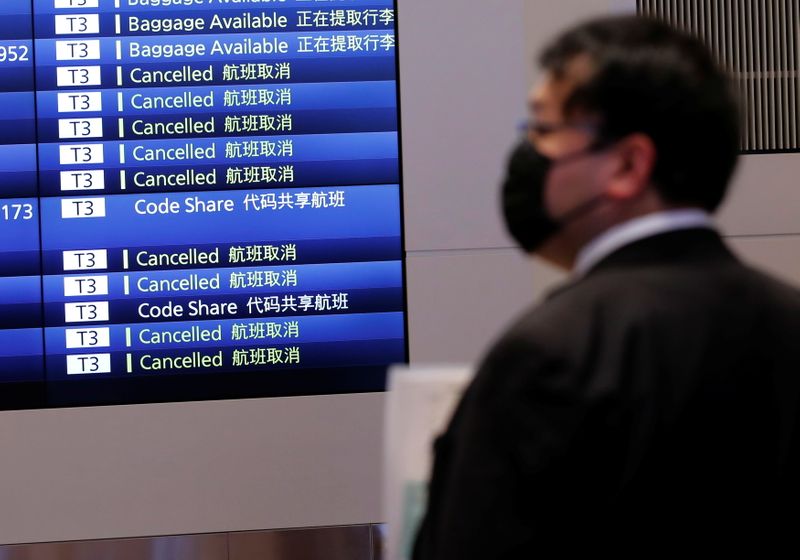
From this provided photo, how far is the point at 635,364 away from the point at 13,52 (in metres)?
2.92

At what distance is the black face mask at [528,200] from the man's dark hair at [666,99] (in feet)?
0.31

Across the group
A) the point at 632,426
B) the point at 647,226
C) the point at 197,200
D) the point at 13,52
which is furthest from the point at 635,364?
the point at 13,52

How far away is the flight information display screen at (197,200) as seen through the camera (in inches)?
141

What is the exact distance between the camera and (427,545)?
1302mm

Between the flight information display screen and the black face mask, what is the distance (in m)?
2.18

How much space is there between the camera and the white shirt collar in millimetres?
1321

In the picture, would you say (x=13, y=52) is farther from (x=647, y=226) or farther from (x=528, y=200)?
(x=647, y=226)

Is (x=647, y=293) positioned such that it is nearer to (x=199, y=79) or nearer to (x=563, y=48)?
(x=563, y=48)

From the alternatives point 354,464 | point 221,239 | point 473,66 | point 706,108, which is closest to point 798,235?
point 473,66

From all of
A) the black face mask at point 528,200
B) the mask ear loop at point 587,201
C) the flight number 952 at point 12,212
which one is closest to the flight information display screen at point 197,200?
the flight number 952 at point 12,212

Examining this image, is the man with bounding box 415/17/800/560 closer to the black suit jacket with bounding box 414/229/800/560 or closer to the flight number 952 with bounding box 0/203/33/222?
the black suit jacket with bounding box 414/229/800/560

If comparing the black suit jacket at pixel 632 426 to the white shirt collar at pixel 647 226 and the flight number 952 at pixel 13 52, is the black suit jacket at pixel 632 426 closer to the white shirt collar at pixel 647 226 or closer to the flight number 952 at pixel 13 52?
the white shirt collar at pixel 647 226

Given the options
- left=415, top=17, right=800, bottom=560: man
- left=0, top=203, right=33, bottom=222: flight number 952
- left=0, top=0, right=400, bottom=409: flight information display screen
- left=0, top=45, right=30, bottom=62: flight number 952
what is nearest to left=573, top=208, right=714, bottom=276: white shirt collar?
left=415, top=17, right=800, bottom=560: man

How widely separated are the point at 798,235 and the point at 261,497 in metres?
2.00
